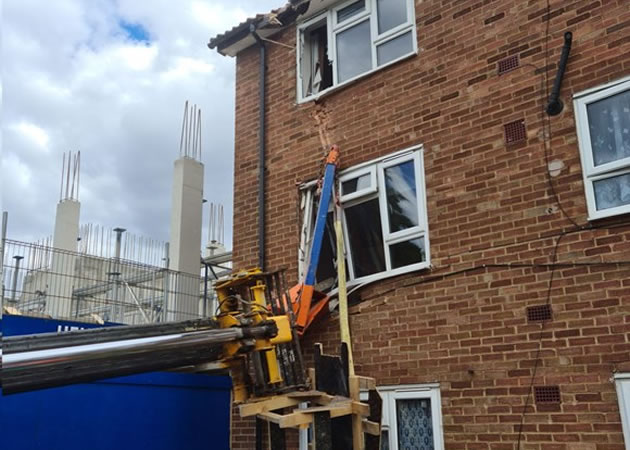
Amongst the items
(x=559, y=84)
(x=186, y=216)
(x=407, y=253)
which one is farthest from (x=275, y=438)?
(x=186, y=216)

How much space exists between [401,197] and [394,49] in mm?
1930

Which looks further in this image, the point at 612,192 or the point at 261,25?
the point at 261,25

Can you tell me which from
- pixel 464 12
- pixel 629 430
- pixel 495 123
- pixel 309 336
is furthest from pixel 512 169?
pixel 309 336

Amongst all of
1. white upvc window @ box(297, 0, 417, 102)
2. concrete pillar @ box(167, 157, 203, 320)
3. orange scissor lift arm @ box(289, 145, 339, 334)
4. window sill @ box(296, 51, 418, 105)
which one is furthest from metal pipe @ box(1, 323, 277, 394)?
concrete pillar @ box(167, 157, 203, 320)

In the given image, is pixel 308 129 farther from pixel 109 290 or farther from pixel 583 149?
pixel 109 290

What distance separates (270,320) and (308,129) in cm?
374

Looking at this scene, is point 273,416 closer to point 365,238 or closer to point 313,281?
point 313,281

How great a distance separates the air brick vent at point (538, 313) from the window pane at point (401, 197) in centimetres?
162

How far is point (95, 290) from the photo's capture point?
1127 cm

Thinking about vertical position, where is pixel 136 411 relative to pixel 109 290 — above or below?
below

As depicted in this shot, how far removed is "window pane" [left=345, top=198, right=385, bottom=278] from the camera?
699 cm

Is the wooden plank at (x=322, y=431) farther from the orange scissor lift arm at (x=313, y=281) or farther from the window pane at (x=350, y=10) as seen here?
the window pane at (x=350, y=10)

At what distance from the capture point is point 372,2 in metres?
7.86

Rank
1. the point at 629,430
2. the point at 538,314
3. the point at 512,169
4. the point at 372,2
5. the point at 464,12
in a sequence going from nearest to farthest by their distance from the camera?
1. the point at 629,430
2. the point at 538,314
3. the point at 512,169
4. the point at 464,12
5. the point at 372,2
